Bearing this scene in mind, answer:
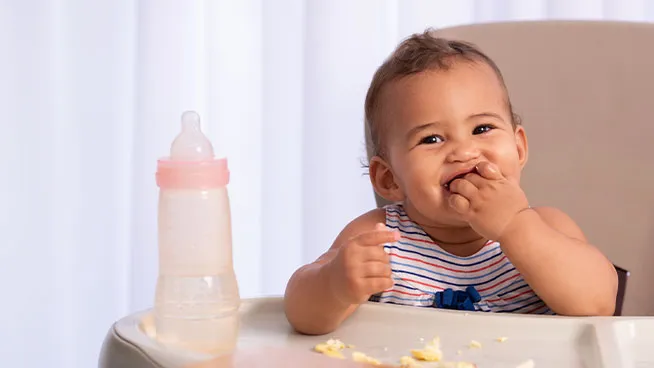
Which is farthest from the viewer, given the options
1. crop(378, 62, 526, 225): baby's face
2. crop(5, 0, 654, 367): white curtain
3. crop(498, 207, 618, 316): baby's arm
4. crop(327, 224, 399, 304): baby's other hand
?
crop(5, 0, 654, 367): white curtain

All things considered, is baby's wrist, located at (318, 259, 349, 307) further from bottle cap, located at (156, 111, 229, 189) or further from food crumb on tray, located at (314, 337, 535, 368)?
bottle cap, located at (156, 111, 229, 189)

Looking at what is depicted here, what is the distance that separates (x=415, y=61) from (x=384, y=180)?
0.17m

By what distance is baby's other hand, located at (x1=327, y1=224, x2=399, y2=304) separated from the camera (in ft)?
2.86

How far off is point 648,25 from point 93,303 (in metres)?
1.29

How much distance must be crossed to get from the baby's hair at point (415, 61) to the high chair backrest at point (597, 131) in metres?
0.17

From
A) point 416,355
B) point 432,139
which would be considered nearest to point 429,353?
point 416,355

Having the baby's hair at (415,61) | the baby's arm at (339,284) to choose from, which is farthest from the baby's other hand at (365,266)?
the baby's hair at (415,61)

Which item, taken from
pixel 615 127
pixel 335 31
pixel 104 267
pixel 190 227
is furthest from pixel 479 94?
pixel 104 267

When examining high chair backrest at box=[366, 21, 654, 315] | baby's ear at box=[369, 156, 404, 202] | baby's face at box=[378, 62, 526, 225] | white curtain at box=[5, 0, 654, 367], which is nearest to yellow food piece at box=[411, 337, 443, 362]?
baby's face at box=[378, 62, 526, 225]

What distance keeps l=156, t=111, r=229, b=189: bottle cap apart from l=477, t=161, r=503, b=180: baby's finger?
1.08 ft

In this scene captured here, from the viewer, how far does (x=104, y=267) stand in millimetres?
2062

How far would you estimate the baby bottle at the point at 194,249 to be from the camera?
789 mm

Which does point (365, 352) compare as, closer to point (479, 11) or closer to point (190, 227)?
point (190, 227)

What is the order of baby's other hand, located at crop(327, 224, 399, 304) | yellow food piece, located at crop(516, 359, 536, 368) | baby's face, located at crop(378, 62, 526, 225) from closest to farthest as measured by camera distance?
yellow food piece, located at crop(516, 359, 536, 368)
baby's other hand, located at crop(327, 224, 399, 304)
baby's face, located at crop(378, 62, 526, 225)
